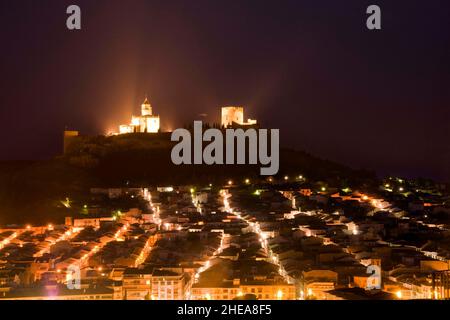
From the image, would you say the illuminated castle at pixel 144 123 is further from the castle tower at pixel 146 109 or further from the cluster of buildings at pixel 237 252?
the cluster of buildings at pixel 237 252

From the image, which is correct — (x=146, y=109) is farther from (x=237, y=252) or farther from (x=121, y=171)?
(x=237, y=252)

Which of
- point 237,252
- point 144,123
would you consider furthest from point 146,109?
point 237,252

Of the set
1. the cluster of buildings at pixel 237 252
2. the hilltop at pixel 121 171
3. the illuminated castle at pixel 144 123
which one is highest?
the illuminated castle at pixel 144 123

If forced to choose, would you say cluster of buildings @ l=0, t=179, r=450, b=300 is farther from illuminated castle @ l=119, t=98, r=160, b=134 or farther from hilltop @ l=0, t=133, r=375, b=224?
illuminated castle @ l=119, t=98, r=160, b=134

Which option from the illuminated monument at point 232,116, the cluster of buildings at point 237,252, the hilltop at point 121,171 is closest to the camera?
the cluster of buildings at point 237,252

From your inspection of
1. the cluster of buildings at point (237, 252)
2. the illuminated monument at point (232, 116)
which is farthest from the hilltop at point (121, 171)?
the cluster of buildings at point (237, 252)
